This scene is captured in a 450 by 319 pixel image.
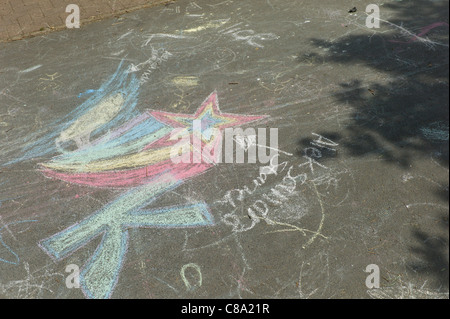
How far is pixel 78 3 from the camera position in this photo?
6289mm

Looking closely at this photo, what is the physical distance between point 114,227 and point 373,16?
476 cm

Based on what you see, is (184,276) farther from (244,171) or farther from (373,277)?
(373,277)

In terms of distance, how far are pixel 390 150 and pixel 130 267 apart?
2.56m

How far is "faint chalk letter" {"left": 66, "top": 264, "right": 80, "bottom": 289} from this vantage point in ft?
8.50

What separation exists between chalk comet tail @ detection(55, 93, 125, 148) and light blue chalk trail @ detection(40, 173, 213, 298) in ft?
3.50

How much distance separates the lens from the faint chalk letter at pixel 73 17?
19.4 ft

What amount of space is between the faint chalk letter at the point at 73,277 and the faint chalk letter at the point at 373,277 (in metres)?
2.12

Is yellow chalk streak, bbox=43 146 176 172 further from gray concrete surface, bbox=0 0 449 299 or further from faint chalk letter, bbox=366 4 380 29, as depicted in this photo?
faint chalk letter, bbox=366 4 380 29

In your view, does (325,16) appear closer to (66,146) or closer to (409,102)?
(409,102)

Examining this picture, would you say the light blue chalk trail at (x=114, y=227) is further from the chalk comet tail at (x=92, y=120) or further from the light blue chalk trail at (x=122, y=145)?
the chalk comet tail at (x=92, y=120)

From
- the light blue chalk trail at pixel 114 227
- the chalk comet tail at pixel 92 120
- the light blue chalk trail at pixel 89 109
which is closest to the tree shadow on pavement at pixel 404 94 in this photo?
the light blue chalk trail at pixel 114 227

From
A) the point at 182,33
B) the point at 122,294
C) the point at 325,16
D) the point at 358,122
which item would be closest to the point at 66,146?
the point at 122,294

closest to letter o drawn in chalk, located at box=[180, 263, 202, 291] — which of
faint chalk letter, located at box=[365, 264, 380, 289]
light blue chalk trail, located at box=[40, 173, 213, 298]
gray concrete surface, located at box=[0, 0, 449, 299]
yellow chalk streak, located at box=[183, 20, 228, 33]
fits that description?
gray concrete surface, located at box=[0, 0, 449, 299]

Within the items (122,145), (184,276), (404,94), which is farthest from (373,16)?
(184,276)
